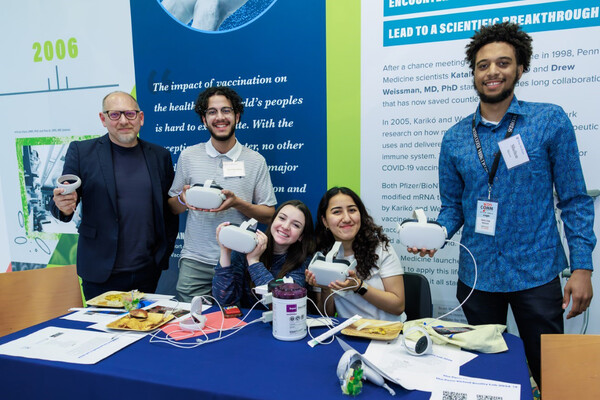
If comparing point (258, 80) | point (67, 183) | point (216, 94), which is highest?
point (258, 80)

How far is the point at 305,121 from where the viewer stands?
9.23 ft

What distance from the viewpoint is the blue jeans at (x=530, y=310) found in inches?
68.5

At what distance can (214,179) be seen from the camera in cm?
250

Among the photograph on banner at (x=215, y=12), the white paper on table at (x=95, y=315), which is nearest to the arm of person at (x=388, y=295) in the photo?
the white paper on table at (x=95, y=315)

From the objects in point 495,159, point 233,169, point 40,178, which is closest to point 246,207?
point 233,169

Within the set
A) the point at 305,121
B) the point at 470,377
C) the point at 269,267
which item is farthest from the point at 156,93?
the point at 470,377

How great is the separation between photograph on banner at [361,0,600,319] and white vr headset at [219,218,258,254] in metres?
1.18

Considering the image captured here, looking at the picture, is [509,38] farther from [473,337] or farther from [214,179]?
[214,179]

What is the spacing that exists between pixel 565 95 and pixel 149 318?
8.25 feet

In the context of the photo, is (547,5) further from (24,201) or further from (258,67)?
(24,201)

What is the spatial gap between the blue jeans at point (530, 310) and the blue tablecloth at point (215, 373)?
389mm

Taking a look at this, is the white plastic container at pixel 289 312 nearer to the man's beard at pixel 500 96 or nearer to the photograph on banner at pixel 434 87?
the man's beard at pixel 500 96

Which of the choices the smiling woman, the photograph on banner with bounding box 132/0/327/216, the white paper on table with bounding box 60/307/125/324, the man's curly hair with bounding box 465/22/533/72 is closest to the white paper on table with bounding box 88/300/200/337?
the white paper on table with bounding box 60/307/125/324

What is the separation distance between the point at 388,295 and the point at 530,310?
617mm
